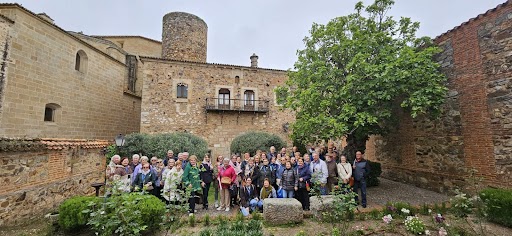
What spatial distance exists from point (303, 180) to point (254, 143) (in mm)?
7373

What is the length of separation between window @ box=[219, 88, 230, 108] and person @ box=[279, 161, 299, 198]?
10679mm

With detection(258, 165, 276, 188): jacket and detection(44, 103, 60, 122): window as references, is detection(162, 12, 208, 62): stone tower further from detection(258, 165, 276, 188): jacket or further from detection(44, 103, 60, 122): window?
detection(258, 165, 276, 188): jacket

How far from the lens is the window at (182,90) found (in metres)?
16.1

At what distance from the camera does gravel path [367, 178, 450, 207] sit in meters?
7.69

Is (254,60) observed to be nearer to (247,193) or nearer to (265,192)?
(247,193)

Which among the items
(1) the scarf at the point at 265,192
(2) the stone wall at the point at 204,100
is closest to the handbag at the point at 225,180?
(1) the scarf at the point at 265,192

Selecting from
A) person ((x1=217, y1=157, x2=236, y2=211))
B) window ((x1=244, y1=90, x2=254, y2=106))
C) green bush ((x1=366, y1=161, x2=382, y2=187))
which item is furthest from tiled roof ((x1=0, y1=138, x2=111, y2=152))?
green bush ((x1=366, y1=161, x2=382, y2=187))

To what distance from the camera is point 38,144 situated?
621 centimetres

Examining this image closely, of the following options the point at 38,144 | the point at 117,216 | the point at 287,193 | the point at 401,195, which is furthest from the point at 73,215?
the point at 401,195

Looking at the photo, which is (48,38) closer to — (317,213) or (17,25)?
(17,25)

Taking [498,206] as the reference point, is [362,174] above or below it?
above

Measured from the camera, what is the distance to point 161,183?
6.75 metres

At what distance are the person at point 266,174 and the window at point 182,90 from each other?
1063 centimetres

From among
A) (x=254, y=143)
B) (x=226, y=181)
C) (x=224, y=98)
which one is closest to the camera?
(x=226, y=181)
